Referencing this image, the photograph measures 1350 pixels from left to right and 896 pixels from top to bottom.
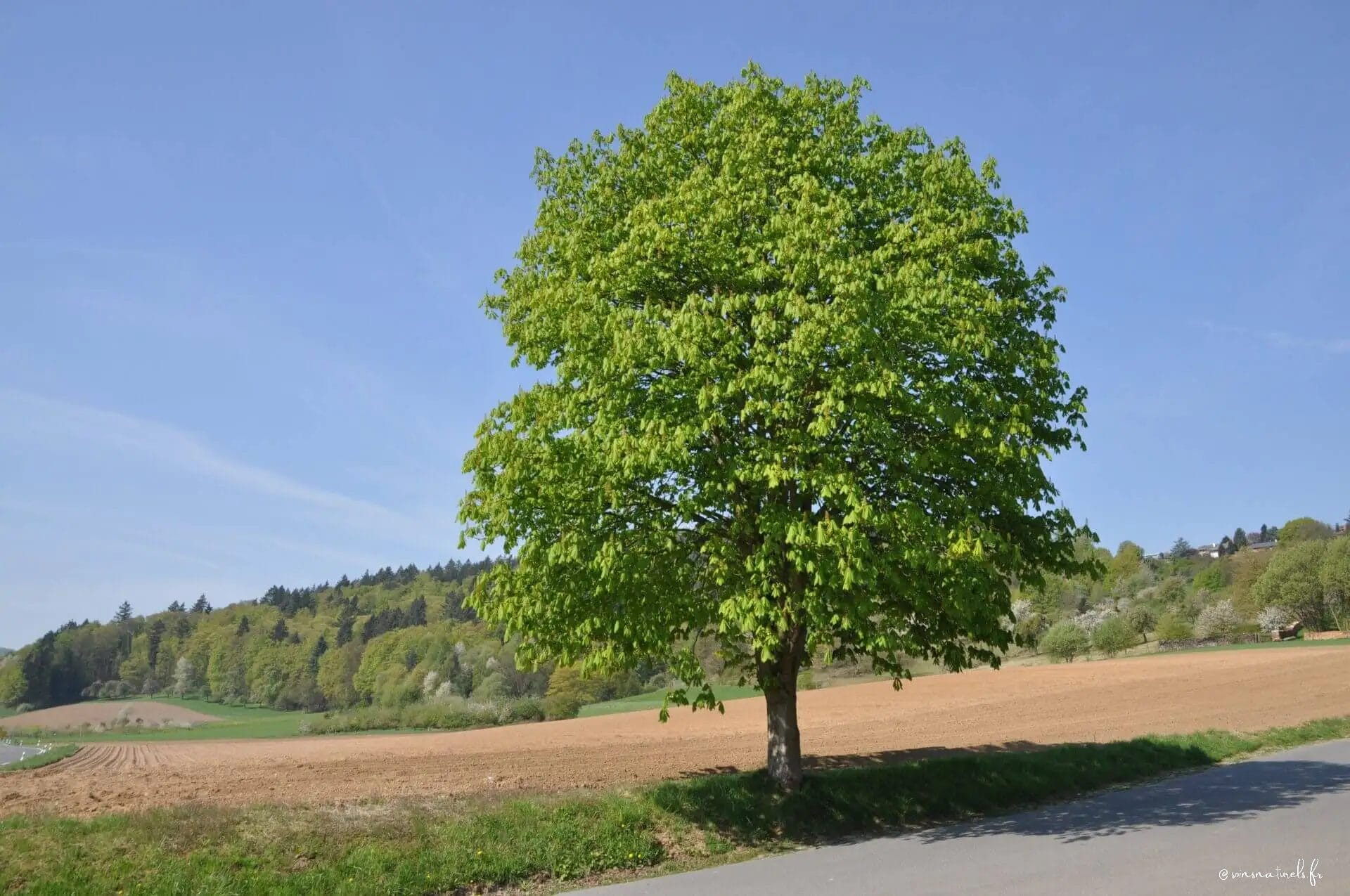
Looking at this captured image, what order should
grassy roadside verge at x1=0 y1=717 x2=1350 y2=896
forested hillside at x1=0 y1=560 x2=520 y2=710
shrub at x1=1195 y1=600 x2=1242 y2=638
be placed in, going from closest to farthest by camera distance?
grassy roadside verge at x1=0 y1=717 x2=1350 y2=896 → shrub at x1=1195 y1=600 x2=1242 y2=638 → forested hillside at x1=0 y1=560 x2=520 y2=710

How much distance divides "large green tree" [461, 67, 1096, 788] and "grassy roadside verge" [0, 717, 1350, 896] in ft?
4.50

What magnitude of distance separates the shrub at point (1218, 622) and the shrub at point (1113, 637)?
525 inches

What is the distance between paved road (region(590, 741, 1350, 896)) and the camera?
10.4 metres

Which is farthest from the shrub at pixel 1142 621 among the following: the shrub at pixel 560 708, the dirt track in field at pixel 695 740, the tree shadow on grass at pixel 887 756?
the tree shadow on grass at pixel 887 756

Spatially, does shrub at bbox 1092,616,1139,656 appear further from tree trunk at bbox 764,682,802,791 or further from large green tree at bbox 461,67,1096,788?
tree trunk at bbox 764,682,802,791

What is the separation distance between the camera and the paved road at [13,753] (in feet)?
139

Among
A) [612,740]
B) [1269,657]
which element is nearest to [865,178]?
[612,740]

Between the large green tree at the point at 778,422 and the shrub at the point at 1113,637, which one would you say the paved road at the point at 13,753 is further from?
the shrub at the point at 1113,637

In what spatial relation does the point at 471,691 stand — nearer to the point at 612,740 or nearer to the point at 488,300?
the point at 612,740

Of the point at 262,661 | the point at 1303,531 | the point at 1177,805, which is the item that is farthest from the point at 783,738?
the point at 1303,531

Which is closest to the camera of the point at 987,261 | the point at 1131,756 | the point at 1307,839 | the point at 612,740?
the point at 1307,839

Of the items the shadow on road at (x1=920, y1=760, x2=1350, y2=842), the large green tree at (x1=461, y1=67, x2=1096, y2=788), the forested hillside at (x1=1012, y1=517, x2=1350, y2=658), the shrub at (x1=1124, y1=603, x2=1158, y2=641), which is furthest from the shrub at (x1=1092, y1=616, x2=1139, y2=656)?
the large green tree at (x1=461, y1=67, x2=1096, y2=788)

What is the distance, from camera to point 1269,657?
60875mm

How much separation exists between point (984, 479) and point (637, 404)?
18.7ft
